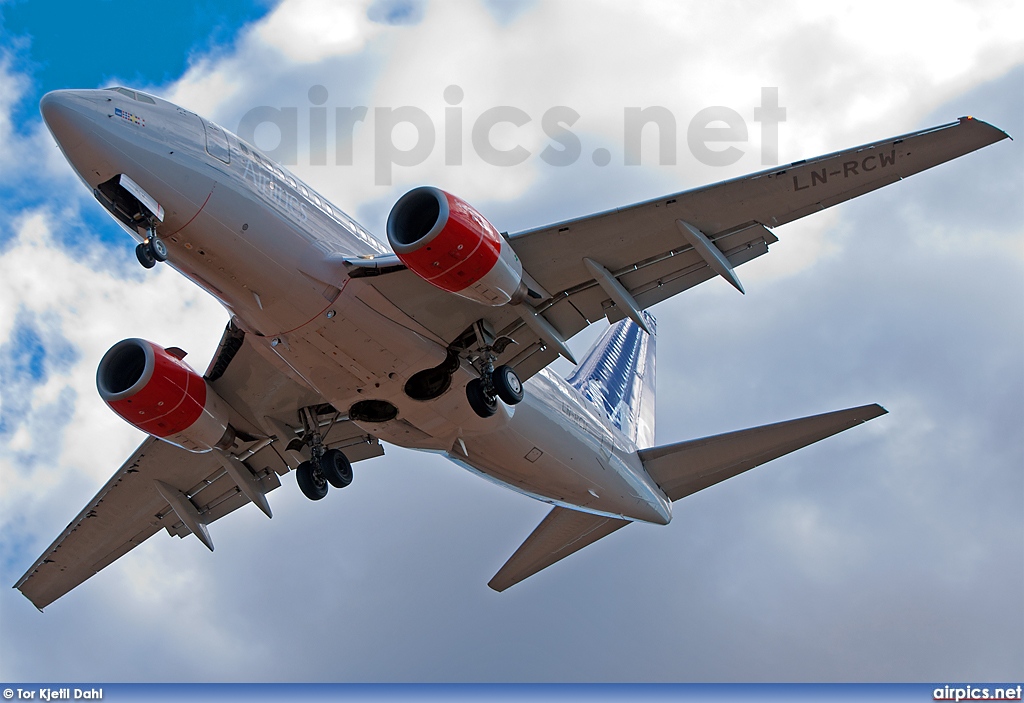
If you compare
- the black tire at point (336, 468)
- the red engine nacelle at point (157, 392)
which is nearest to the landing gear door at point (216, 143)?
the red engine nacelle at point (157, 392)

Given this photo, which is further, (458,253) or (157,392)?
(157,392)

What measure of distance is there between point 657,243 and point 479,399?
15.5ft

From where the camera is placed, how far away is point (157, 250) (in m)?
16.6

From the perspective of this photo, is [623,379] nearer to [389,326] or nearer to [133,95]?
[389,326]

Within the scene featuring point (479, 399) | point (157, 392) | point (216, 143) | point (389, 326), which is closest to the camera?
point (216, 143)

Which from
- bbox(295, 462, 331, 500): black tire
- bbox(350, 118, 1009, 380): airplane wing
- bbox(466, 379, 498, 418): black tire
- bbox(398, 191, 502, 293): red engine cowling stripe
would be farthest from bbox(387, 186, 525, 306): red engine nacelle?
bbox(295, 462, 331, 500): black tire

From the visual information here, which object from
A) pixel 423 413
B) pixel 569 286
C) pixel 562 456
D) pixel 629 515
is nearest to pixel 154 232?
pixel 423 413

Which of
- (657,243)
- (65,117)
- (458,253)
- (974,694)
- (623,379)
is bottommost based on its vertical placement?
(974,694)

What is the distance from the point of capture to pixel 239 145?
18438mm

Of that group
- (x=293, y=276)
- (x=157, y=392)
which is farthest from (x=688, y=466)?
(x=157, y=392)

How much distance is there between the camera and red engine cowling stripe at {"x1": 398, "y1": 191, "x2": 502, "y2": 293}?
57.0ft

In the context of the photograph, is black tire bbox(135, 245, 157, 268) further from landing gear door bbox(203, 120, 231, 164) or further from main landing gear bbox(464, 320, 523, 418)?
main landing gear bbox(464, 320, 523, 418)

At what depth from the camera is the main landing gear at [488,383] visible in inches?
788

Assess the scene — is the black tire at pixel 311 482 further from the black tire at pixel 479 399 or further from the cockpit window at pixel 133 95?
the cockpit window at pixel 133 95
